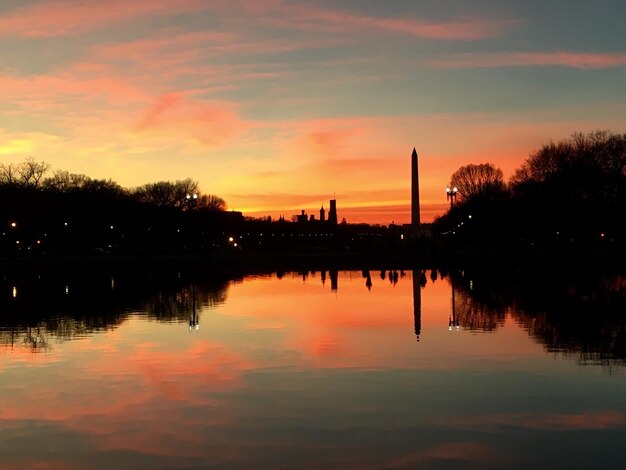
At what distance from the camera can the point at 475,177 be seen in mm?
125688

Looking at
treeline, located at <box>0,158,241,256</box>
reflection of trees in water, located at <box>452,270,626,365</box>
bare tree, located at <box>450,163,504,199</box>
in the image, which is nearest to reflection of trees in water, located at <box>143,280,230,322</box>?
reflection of trees in water, located at <box>452,270,626,365</box>

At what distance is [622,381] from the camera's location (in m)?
14.4

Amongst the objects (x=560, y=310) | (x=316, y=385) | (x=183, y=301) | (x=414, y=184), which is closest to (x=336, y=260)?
(x=414, y=184)

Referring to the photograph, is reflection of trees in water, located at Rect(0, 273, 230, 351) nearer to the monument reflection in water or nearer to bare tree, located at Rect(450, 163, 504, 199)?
the monument reflection in water

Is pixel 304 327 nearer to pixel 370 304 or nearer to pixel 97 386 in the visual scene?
pixel 370 304

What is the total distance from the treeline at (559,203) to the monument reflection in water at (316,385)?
59.4 meters

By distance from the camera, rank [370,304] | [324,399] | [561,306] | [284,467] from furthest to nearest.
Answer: [370,304], [561,306], [324,399], [284,467]

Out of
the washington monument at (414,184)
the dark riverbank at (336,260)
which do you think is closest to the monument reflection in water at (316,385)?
the dark riverbank at (336,260)

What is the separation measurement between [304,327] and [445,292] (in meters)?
14.2

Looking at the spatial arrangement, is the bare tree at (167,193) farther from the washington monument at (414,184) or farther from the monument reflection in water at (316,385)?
the monument reflection in water at (316,385)

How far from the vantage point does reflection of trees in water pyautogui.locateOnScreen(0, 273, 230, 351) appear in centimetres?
2280

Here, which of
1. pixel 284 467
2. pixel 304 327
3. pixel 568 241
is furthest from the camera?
pixel 568 241

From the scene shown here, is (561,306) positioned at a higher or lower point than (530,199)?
lower

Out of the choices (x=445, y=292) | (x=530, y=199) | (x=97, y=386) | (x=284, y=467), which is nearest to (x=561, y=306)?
(x=445, y=292)
